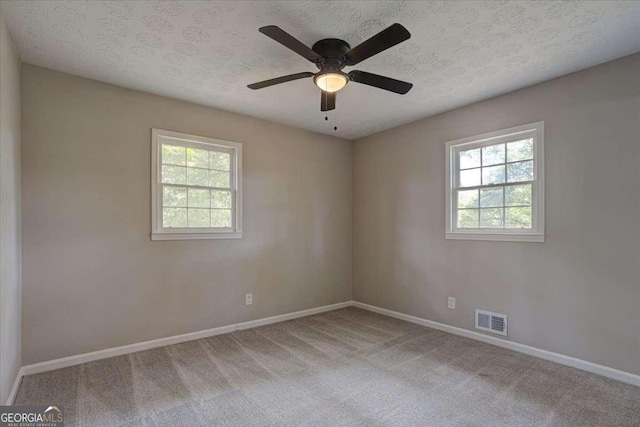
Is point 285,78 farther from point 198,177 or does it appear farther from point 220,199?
point 220,199

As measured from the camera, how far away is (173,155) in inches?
137

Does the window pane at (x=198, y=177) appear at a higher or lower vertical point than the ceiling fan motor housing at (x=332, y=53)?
lower

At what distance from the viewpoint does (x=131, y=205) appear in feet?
10.5

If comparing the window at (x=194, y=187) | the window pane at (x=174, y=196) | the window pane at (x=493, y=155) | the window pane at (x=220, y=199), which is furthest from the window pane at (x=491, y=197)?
the window pane at (x=174, y=196)

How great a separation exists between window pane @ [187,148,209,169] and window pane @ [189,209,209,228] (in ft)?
1.69

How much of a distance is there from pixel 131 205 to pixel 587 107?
4338 millimetres

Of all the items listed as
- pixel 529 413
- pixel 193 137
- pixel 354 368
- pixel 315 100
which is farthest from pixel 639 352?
pixel 193 137

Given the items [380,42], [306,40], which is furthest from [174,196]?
[380,42]

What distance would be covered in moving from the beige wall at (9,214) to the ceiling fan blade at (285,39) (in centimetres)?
178

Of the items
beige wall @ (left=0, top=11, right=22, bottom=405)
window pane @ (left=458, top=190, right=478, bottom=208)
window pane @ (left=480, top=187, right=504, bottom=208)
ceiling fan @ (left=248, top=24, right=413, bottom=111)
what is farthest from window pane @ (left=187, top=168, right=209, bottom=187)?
window pane @ (left=480, top=187, right=504, bottom=208)

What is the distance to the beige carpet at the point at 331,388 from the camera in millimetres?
2104

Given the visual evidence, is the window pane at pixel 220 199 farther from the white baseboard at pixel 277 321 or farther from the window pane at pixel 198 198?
the white baseboard at pixel 277 321

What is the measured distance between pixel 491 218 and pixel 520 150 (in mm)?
755

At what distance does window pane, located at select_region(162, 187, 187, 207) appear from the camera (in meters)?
3.40
